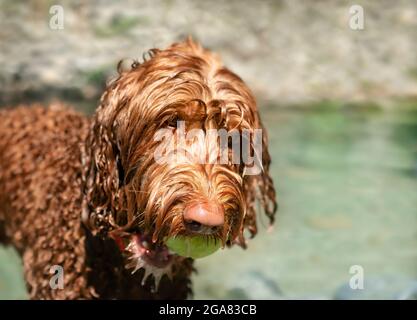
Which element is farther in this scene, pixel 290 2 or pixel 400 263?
pixel 290 2

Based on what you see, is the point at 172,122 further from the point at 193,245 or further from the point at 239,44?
the point at 239,44

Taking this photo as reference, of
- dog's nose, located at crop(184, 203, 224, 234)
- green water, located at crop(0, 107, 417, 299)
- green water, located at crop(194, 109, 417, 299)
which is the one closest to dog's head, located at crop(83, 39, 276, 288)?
dog's nose, located at crop(184, 203, 224, 234)

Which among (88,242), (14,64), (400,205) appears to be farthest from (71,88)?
(88,242)

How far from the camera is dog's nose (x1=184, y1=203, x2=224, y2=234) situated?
3.37 meters

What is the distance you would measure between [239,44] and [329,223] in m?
3.96

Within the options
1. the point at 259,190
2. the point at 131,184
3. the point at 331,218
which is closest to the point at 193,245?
the point at 131,184

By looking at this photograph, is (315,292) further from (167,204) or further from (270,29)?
(270,29)

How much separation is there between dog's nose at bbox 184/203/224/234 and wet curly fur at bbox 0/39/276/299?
0.05 metres

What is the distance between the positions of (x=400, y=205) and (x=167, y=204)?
5.00m

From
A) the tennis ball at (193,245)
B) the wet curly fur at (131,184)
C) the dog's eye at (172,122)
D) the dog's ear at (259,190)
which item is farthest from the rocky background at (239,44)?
the tennis ball at (193,245)

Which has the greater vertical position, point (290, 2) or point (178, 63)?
point (290, 2)

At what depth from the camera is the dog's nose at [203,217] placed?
3367mm
